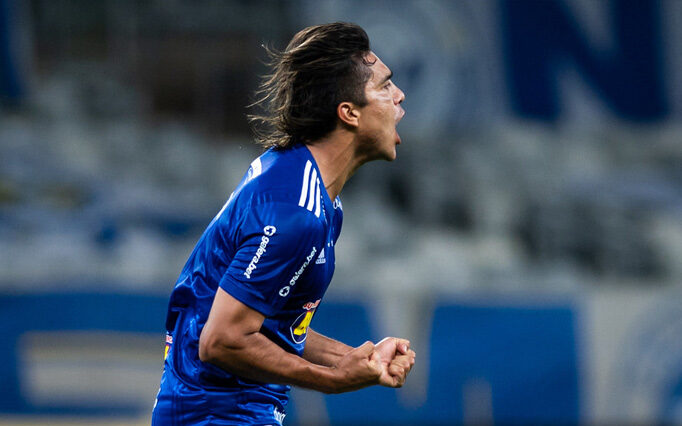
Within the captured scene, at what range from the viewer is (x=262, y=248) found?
2812 mm

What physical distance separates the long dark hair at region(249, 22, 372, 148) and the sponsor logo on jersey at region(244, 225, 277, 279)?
1.38 ft

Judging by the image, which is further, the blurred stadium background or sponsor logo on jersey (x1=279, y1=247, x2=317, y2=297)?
the blurred stadium background

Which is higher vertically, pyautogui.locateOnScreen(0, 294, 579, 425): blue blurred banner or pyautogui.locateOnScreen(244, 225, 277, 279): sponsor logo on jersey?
pyautogui.locateOnScreen(244, 225, 277, 279): sponsor logo on jersey

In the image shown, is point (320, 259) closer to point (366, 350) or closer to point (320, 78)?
point (366, 350)

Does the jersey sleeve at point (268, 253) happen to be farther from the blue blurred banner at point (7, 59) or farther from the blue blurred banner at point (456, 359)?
the blue blurred banner at point (7, 59)

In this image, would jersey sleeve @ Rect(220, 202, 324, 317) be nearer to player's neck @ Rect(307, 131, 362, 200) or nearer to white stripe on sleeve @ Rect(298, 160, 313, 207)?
white stripe on sleeve @ Rect(298, 160, 313, 207)

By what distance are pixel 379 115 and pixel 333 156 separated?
0.69 ft

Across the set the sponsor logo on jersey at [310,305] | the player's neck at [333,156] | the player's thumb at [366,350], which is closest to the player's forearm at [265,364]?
the player's thumb at [366,350]

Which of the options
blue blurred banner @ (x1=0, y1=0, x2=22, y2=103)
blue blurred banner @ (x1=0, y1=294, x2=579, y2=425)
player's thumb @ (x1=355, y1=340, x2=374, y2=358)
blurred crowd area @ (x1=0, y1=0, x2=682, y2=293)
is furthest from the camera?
blue blurred banner @ (x1=0, y1=0, x2=22, y2=103)

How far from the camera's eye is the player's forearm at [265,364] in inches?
111

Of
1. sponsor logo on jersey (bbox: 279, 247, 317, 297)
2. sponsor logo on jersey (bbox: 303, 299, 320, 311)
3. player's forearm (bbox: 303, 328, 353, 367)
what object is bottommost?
player's forearm (bbox: 303, 328, 353, 367)

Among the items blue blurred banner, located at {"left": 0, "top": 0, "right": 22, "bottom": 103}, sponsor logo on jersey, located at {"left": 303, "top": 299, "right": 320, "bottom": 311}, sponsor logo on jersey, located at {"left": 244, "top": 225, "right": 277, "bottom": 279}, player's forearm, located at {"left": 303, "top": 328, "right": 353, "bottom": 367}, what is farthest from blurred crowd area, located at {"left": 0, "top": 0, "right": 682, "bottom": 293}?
sponsor logo on jersey, located at {"left": 244, "top": 225, "right": 277, "bottom": 279}

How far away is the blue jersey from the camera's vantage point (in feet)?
9.27

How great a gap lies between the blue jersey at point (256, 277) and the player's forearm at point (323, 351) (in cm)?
16
